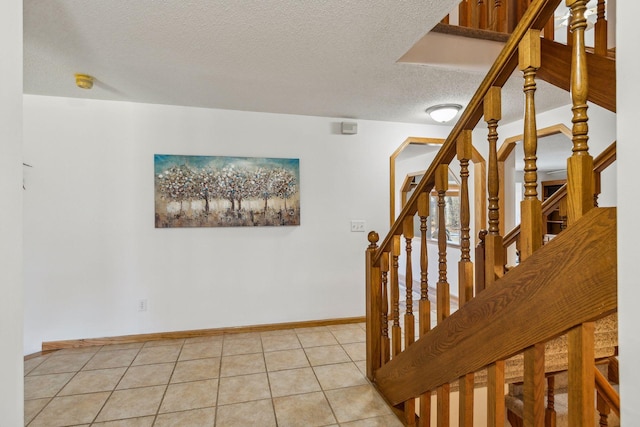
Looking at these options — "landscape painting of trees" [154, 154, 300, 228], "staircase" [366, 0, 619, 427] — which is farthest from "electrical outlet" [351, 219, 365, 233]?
"staircase" [366, 0, 619, 427]

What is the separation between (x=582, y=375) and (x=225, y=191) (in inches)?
115

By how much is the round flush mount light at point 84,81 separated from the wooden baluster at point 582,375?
3.16 m

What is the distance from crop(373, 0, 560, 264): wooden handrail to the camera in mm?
965

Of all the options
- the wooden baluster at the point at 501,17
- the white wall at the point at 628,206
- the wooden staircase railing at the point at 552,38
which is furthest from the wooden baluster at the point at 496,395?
the wooden baluster at the point at 501,17

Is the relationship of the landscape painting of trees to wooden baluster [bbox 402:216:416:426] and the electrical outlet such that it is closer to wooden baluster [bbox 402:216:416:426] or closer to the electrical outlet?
the electrical outlet

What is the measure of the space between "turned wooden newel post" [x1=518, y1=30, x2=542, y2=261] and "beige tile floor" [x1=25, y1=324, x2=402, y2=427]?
1.44 meters

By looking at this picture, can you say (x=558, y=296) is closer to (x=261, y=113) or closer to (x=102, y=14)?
(x=102, y=14)

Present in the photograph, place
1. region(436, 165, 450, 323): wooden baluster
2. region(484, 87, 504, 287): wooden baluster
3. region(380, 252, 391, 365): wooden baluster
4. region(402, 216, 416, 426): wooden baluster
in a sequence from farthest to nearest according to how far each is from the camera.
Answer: region(380, 252, 391, 365): wooden baluster < region(402, 216, 416, 426): wooden baluster < region(436, 165, 450, 323): wooden baluster < region(484, 87, 504, 287): wooden baluster

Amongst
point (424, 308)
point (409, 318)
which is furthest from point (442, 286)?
point (409, 318)

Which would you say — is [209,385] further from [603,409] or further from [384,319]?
[603,409]

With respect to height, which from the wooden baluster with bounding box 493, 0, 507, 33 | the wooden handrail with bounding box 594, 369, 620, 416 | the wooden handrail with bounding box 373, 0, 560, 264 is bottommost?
the wooden handrail with bounding box 594, 369, 620, 416

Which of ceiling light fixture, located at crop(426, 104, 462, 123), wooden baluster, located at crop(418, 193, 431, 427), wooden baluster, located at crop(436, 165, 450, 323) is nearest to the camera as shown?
wooden baluster, located at crop(436, 165, 450, 323)

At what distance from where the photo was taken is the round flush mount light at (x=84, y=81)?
2.41 meters

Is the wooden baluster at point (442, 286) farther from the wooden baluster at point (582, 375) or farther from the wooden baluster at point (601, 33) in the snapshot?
the wooden baluster at point (601, 33)
